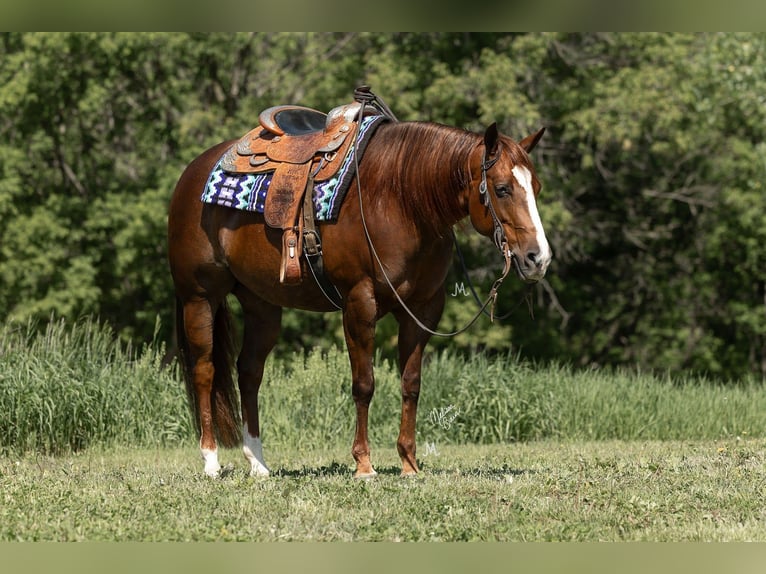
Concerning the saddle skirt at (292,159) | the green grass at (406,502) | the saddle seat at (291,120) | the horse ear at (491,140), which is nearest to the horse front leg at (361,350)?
the green grass at (406,502)

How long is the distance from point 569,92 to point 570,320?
510cm

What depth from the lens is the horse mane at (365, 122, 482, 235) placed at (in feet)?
23.1

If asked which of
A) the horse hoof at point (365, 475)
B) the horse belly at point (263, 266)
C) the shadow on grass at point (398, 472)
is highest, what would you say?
the horse belly at point (263, 266)

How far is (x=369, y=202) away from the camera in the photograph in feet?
23.8

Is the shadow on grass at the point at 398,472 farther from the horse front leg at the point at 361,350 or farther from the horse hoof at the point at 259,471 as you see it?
the horse front leg at the point at 361,350

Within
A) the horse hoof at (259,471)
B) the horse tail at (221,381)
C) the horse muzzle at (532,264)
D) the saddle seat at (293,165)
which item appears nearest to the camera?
the horse muzzle at (532,264)

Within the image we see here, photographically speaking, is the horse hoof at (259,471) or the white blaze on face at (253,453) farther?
the white blaze on face at (253,453)

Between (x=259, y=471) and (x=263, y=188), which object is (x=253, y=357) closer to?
(x=259, y=471)

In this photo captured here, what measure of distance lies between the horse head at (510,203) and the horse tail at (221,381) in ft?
7.85

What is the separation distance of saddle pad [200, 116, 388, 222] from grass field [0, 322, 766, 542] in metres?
1.77

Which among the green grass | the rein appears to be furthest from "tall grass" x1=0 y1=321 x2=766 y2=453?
the rein

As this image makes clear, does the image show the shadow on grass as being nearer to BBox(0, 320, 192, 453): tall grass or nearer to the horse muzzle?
the horse muzzle

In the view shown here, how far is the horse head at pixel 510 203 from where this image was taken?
6617 mm

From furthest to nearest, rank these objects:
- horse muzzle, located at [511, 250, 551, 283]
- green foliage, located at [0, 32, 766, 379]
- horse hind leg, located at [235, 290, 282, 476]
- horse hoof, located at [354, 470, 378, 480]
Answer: green foliage, located at [0, 32, 766, 379], horse hind leg, located at [235, 290, 282, 476], horse hoof, located at [354, 470, 378, 480], horse muzzle, located at [511, 250, 551, 283]
